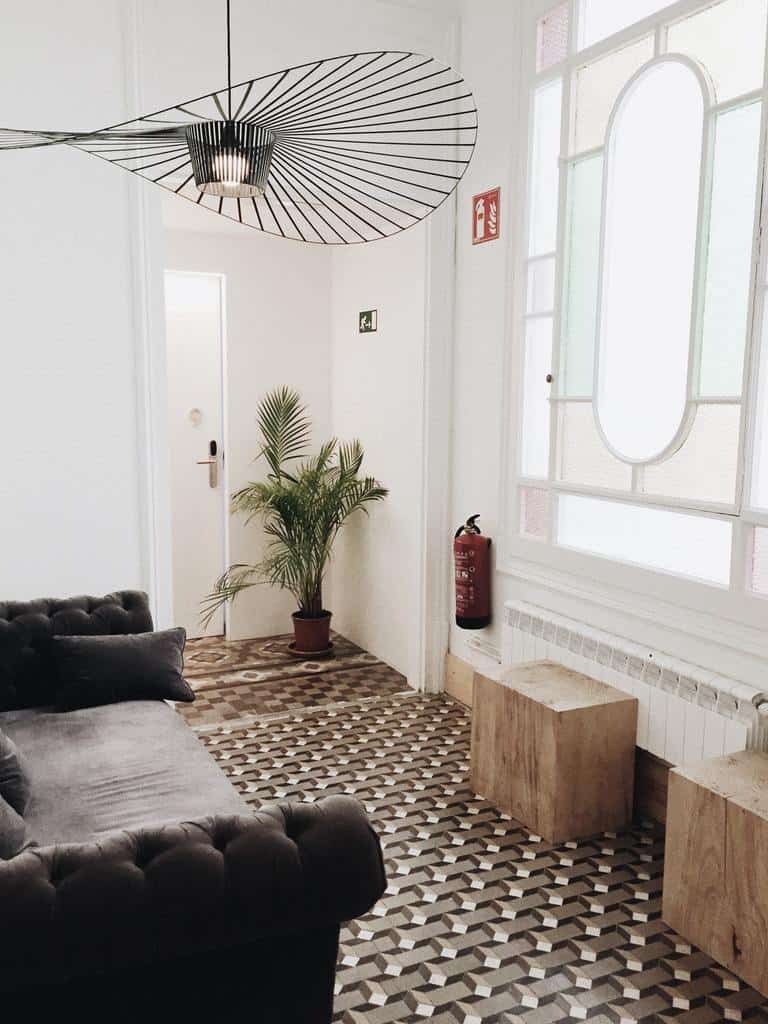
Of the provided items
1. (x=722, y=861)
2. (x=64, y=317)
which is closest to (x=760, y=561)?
(x=722, y=861)

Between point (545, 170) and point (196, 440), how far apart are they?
2.91 metres

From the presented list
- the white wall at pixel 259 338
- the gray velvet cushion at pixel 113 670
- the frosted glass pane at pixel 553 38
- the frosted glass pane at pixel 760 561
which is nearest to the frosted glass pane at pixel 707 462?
the frosted glass pane at pixel 760 561

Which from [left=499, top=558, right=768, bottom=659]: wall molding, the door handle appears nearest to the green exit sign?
the door handle

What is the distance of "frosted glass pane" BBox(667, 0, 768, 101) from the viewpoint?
291 centimetres

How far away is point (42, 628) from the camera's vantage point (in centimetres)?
354

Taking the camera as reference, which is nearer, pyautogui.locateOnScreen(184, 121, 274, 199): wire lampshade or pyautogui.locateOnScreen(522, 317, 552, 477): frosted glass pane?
pyautogui.locateOnScreen(184, 121, 274, 199): wire lampshade

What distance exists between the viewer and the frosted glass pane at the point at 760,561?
2955 mm

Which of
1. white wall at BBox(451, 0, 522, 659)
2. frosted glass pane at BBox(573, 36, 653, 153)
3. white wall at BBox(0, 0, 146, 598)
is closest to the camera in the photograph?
frosted glass pane at BBox(573, 36, 653, 153)

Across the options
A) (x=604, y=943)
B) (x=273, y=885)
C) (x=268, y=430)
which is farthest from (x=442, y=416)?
(x=273, y=885)

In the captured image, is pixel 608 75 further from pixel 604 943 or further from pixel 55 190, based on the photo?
pixel 604 943

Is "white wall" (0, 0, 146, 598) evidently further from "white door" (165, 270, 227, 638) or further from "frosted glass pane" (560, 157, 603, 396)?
"frosted glass pane" (560, 157, 603, 396)

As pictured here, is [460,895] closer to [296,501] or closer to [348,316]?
[296,501]

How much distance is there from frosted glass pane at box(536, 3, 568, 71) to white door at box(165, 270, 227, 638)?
2.52m

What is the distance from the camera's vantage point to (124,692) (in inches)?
134
